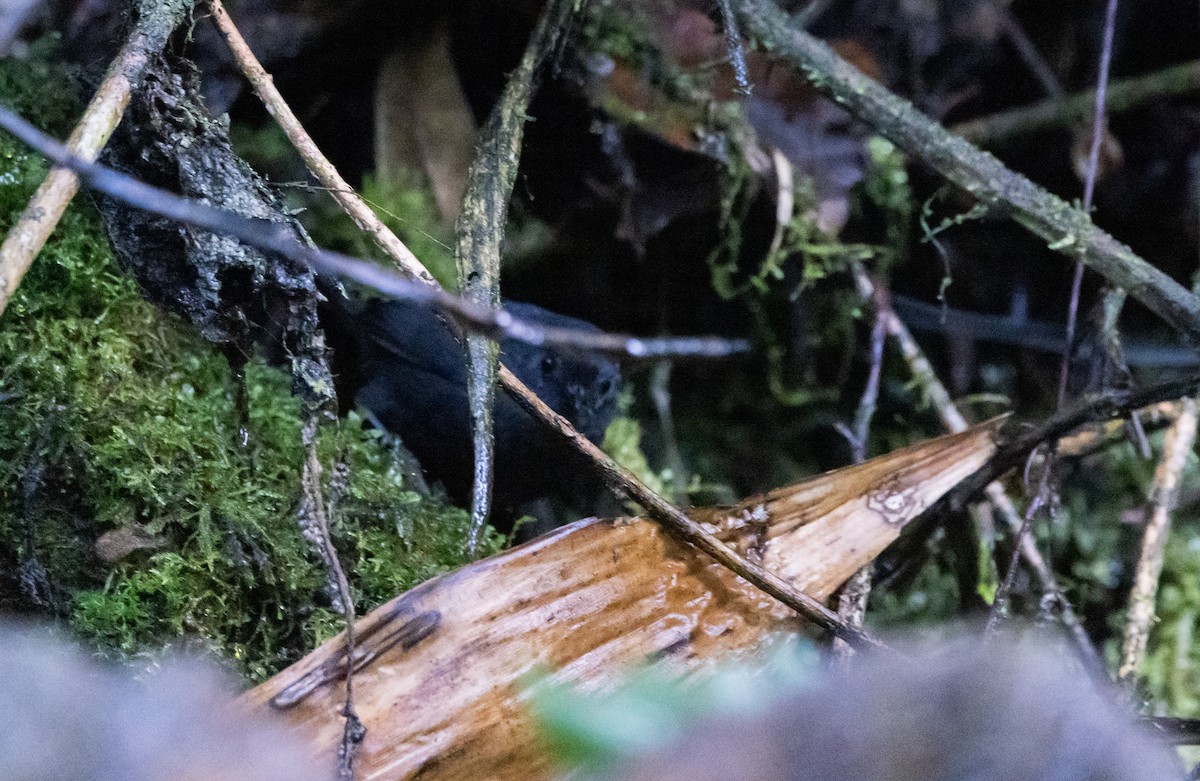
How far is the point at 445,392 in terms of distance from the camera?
5.86 ft

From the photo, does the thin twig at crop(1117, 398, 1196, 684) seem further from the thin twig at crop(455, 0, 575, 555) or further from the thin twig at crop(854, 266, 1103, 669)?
the thin twig at crop(455, 0, 575, 555)

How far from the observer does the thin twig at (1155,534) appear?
1.89 metres

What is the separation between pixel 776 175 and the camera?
2.34m

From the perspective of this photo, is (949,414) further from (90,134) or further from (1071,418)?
(90,134)

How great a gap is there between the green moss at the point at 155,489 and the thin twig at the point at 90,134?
305mm

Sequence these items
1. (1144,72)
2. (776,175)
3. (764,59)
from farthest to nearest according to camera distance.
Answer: (1144,72), (776,175), (764,59)

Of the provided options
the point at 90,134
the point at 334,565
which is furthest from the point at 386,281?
the point at 90,134

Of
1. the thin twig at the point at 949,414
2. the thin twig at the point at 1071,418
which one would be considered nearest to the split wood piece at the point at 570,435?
the thin twig at the point at 1071,418

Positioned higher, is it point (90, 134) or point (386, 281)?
point (90, 134)

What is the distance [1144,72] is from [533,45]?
6.88 ft

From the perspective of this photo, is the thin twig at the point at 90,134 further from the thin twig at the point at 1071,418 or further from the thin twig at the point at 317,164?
the thin twig at the point at 1071,418

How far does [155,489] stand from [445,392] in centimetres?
56

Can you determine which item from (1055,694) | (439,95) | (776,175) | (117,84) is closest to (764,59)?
(776,175)

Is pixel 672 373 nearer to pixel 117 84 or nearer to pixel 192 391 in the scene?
pixel 192 391
